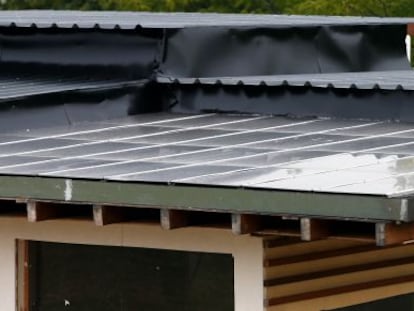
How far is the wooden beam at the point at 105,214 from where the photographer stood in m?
6.20

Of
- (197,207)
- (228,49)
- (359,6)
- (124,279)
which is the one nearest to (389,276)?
(124,279)

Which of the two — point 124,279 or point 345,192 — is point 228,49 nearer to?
point 124,279

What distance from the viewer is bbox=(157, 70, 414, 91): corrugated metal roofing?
8.27 metres

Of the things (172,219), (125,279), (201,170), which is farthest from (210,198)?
(125,279)

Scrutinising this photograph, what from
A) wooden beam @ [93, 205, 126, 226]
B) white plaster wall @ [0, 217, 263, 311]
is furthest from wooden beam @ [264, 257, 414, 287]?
wooden beam @ [93, 205, 126, 226]

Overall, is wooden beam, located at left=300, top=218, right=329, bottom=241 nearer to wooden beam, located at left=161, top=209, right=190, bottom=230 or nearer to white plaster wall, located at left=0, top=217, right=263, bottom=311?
wooden beam, located at left=161, top=209, right=190, bottom=230

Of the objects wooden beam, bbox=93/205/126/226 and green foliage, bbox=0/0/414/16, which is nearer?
wooden beam, bbox=93/205/126/226

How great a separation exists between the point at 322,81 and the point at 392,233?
3.16m

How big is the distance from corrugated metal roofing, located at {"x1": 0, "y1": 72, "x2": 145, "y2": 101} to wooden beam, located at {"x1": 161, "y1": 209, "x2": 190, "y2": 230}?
2.10m

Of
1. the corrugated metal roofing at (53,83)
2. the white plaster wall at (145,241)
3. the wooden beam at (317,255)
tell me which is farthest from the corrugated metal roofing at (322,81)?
the white plaster wall at (145,241)

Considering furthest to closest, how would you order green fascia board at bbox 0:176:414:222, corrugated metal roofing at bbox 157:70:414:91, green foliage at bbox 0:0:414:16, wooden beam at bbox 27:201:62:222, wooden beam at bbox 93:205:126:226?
green foliage at bbox 0:0:414:16
corrugated metal roofing at bbox 157:70:414:91
wooden beam at bbox 27:201:62:222
wooden beam at bbox 93:205:126:226
green fascia board at bbox 0:176:414:222

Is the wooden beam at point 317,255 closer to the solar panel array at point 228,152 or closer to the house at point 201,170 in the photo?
the house at point 201,170

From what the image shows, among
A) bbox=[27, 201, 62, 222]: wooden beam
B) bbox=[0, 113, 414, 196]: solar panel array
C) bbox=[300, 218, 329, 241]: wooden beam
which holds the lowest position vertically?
bbox=[300, 218, 329, 241]: wooden beam

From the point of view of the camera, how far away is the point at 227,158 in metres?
6.66
